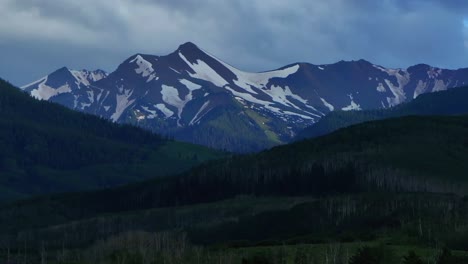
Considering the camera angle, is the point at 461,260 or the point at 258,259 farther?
the point at 258,259

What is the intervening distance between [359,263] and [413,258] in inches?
387

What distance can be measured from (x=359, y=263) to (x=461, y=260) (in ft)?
64.7

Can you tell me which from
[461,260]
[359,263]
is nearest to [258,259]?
[359,263]

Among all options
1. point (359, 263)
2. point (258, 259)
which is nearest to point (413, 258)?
point (359, 263)

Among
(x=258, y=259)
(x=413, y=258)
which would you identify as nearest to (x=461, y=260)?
(x=413, y=258)

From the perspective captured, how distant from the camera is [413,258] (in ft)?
616

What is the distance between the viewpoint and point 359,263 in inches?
7559

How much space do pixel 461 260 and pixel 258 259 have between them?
35388mm

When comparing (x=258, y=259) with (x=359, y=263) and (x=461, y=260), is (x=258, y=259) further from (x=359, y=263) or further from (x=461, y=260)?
(x=461, y=260)

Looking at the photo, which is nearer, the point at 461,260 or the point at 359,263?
the point at 461,260

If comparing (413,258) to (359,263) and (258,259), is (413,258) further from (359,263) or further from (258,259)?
(258,259)

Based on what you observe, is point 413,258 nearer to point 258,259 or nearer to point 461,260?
point 461,260

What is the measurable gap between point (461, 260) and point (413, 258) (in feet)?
34.1
